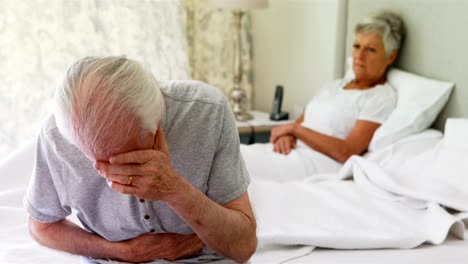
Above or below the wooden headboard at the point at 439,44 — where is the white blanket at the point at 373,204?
below

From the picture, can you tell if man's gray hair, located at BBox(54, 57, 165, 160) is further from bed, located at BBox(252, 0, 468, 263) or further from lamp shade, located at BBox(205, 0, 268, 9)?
lamp shade, located at BBox(205, 0, 268, 9)

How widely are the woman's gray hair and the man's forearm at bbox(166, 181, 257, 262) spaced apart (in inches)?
54.7

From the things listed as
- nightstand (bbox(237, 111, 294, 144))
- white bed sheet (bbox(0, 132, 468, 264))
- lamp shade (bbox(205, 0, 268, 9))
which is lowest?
nightstand (bbox(237, 111, 294, 144))

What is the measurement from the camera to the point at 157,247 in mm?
1080

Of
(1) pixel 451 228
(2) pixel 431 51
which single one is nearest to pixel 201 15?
(2) pixel 431 51

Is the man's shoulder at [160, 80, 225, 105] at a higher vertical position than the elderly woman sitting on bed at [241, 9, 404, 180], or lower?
higher

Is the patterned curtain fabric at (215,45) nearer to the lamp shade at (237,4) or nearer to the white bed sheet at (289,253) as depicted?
the lamp shade at (237,4)

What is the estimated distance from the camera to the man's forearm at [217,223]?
2.97 feet

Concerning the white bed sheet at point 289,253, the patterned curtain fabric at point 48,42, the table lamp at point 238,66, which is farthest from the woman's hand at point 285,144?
the patterned curtain fabric at point 48,42

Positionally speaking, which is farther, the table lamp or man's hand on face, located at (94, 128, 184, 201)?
the table lamp

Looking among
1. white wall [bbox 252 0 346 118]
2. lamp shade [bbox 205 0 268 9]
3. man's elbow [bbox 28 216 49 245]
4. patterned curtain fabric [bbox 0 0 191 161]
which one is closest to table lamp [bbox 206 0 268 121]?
lamp shade [bbox 205 0 268 9]

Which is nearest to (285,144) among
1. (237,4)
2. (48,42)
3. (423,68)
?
(423,68)

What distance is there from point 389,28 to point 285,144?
670 millimetres

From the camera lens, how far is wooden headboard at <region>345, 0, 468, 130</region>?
1.84 metres
